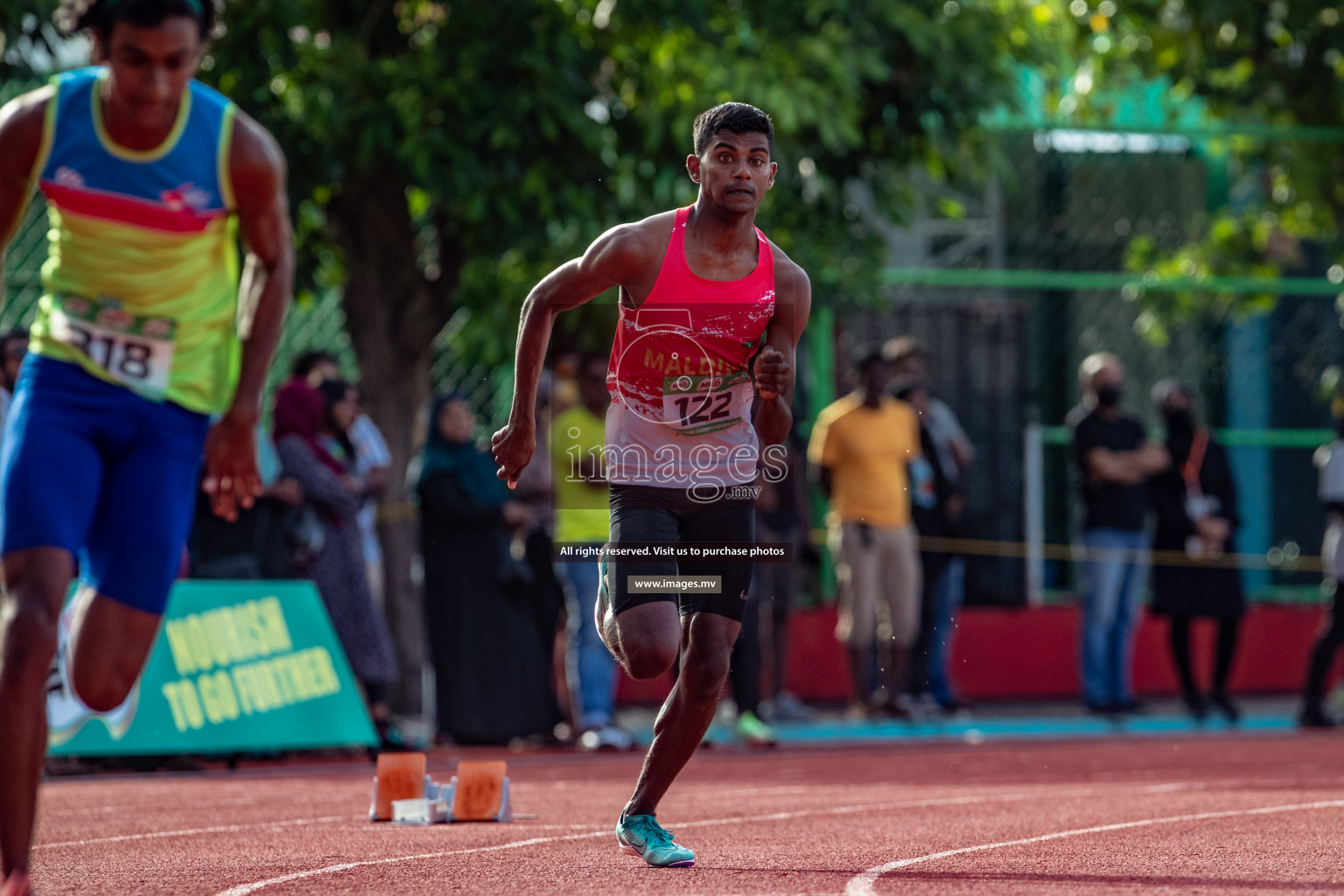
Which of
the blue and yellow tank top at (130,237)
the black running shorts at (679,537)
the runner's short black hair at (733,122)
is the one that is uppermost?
the runner's short black hair at (733,122)

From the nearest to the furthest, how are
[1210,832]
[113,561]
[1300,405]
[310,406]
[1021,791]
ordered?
[113,561], [1210,832], [1021,791], [310,406], [1300,405]

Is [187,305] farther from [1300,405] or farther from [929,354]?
[1300,405]

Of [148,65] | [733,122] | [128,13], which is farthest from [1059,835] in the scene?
[128,13]

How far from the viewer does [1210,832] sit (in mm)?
6855

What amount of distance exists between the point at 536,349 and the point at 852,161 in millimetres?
7789

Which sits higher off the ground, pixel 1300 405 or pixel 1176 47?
pixel 1176 47

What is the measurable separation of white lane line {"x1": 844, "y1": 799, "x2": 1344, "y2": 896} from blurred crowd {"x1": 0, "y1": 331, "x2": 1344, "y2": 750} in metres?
2.89

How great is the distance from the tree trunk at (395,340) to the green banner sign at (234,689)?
240 centimetres

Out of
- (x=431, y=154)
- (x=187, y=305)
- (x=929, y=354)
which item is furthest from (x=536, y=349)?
(x=929, y=354)

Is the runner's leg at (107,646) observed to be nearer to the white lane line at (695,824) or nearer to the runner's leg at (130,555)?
the runner's leg at (130,555)

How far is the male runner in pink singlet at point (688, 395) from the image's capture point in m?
5.79

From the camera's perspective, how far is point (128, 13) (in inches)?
184

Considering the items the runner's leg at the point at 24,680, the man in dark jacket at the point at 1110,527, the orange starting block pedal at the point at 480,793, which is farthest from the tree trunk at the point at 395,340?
the runner's leg at the point at 24,680

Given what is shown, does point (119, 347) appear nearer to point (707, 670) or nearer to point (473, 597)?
point (707, 670)
